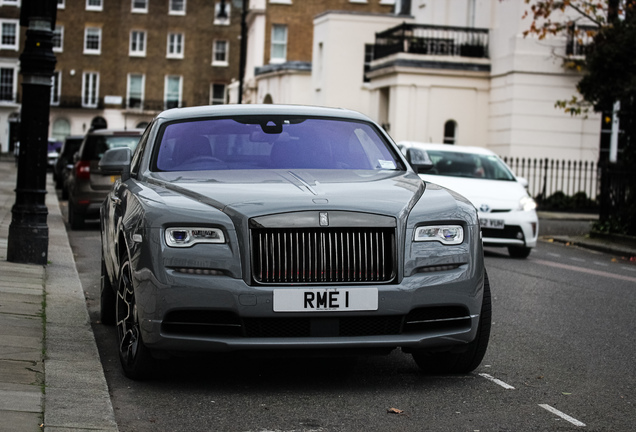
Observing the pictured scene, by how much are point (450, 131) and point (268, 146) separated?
103ft

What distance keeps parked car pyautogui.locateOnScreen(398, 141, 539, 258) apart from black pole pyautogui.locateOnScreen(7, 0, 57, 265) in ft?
19.6

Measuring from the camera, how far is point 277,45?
6309 centimetres

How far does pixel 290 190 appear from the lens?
6.33 m

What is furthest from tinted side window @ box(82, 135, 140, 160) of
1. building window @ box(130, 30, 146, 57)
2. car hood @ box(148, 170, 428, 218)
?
building window @ box(130, 30, 146, 57)

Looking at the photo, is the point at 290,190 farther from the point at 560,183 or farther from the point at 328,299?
the point at 560,183

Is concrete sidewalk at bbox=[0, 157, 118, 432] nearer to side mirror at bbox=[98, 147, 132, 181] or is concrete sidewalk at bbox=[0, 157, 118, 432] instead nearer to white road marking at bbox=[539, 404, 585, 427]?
side mirror at bbox=[98, 147, 132, 181]

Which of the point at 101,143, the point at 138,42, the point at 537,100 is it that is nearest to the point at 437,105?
the point at 537,100

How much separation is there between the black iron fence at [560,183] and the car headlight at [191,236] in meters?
26.0

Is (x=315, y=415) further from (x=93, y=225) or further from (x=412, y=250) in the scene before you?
(x=93, y=225)

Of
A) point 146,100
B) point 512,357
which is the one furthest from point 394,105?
point 146,100

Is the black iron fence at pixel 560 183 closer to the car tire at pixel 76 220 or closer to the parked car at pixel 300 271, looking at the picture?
the car tire at pixel 76 220

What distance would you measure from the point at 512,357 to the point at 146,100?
84.0m

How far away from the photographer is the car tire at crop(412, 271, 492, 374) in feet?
21.7

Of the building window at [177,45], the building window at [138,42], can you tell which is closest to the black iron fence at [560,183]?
the building window at [177,45]
